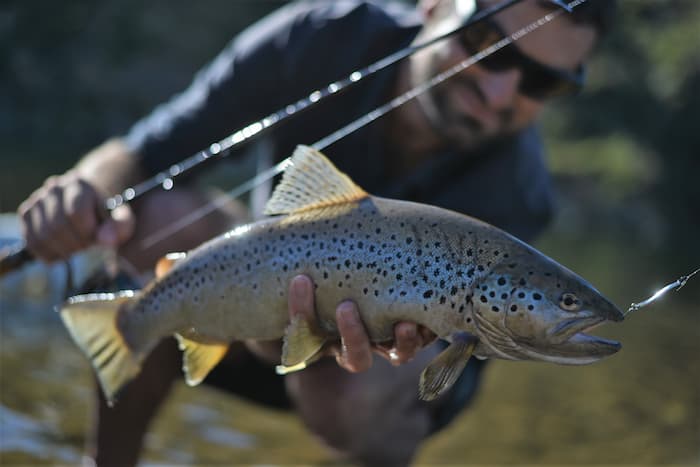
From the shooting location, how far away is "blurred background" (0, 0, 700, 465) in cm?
418

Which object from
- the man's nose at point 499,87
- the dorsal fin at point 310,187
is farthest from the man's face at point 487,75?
the dorsal fin at point 310,187

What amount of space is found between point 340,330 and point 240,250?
1.04ft

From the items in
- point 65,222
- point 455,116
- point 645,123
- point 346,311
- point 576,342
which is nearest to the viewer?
point 576,342

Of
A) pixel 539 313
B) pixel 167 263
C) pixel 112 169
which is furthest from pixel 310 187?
pixel 112 169

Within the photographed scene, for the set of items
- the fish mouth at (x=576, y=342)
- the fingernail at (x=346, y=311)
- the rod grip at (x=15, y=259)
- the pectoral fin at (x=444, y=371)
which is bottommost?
the fish mouth at (x=576, y=342)

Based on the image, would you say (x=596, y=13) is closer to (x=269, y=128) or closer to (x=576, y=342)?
(x=269, y=128)

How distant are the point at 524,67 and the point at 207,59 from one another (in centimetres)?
3694

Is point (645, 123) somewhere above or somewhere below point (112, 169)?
below

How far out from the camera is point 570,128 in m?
39.8

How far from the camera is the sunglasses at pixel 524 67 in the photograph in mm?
2979

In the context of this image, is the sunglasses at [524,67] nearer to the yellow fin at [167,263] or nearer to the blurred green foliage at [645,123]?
the yellow fin at [167,263]

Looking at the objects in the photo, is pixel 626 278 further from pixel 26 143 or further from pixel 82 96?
pixel 82 96

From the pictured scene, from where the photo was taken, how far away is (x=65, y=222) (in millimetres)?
2934

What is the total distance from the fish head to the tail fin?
998 millimetres
